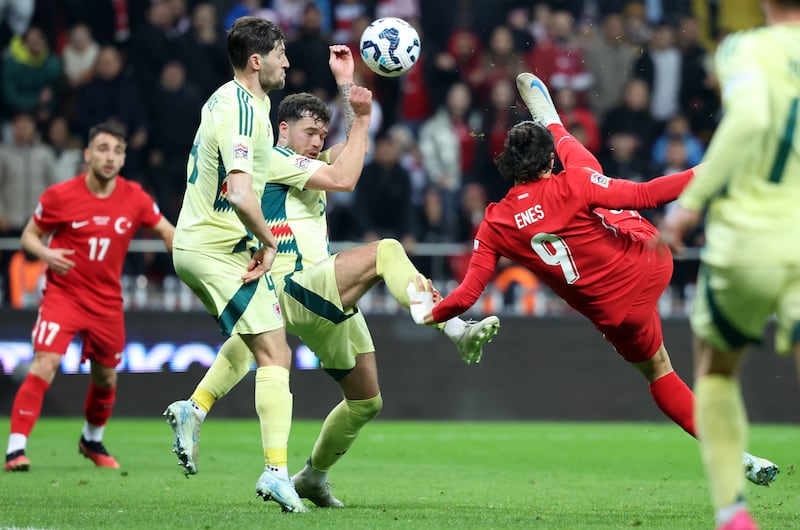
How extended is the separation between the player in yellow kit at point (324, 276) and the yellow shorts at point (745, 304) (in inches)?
77.2

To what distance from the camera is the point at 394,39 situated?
8133 millimetres

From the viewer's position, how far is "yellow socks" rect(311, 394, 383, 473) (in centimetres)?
728

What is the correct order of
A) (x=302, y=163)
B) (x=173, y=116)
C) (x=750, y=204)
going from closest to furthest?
(x=750, y=204), (x=302, y=163), (x=173, y=116)

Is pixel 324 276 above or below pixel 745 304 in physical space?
below

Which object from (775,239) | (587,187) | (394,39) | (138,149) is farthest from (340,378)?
(138,149)

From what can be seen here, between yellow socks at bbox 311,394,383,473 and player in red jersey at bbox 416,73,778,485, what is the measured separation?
1.07m

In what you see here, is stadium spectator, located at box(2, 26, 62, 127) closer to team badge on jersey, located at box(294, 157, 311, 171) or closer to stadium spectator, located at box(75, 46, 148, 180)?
stadium spectator, located at box(75, 46, 148, 180)

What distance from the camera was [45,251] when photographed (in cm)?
972

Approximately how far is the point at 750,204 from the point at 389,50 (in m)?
4.03

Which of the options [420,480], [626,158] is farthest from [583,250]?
[626,158]

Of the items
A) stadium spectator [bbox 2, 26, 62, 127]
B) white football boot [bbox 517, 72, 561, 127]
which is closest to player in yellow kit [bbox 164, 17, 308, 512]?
white football boot [bbox 517, 72, 561, 127]

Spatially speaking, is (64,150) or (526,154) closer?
(526,154)

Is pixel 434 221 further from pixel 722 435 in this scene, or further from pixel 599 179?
pixel 722 435

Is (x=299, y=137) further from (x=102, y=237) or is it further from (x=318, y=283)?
(x=102, y=237)
